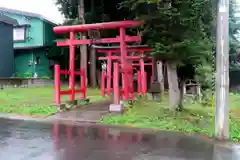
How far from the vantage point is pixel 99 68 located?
29359 millimetres

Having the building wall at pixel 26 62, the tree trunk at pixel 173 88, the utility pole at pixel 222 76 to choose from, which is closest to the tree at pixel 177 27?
the tree trunk at pixel 173 88

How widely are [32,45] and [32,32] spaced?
1.34 metres

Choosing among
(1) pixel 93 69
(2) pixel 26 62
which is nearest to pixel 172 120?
(1) pixel 93 69

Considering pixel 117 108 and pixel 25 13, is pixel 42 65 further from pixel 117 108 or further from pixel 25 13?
pixel 117 108

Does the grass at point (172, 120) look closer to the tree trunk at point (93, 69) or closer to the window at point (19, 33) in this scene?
the tree trunk at point (93, 69)

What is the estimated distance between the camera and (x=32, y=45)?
29.5 meters

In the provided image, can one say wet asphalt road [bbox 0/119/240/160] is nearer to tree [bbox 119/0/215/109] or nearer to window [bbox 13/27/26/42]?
tree [bbox 119/0/215/109]

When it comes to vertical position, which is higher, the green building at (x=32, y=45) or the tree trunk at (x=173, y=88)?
the green building at (x=32, y=45)

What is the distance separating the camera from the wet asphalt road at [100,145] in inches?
233

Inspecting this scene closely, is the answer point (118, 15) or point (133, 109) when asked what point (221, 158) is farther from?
point (118, 15)

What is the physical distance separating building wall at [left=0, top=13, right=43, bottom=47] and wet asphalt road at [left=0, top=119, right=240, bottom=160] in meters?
21.6

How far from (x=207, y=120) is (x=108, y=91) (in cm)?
944

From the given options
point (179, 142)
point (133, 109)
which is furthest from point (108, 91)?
point (179, 142)

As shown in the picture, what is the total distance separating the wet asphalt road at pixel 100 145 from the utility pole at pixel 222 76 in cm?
59
